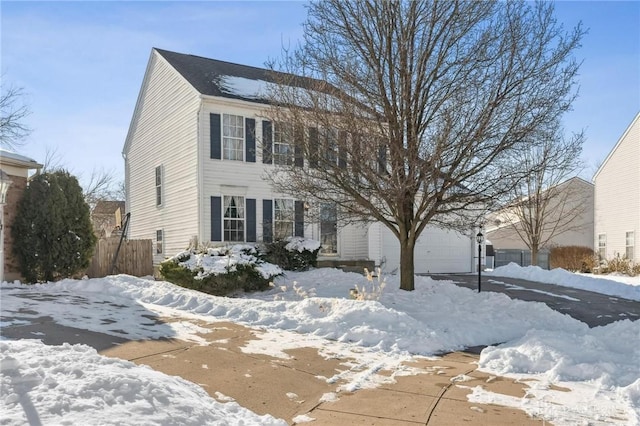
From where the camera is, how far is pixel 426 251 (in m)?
19.9

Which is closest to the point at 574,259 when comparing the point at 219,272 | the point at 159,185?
the point at 219,272

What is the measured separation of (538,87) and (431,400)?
677cm

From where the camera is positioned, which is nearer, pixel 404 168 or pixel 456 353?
pixel 456 353

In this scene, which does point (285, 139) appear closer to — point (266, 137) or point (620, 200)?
point (266, 137)

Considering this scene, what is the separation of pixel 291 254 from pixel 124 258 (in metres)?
5.40

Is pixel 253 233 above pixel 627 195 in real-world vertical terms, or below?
below

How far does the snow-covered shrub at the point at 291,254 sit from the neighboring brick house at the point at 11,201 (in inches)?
259

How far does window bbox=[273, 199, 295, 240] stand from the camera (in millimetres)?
16047

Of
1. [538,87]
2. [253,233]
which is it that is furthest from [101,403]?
[253,233]

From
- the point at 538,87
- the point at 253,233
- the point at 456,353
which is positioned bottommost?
the point at 456,353

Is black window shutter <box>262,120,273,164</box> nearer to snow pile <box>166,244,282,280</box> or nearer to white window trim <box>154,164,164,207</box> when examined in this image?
snow pile <box>166,244,282,280</box>

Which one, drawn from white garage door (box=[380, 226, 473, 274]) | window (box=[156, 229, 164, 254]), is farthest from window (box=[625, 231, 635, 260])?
window (box=[156, 229, 164, 254])

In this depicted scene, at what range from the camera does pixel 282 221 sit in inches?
642

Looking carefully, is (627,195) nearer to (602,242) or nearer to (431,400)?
(602,242)
